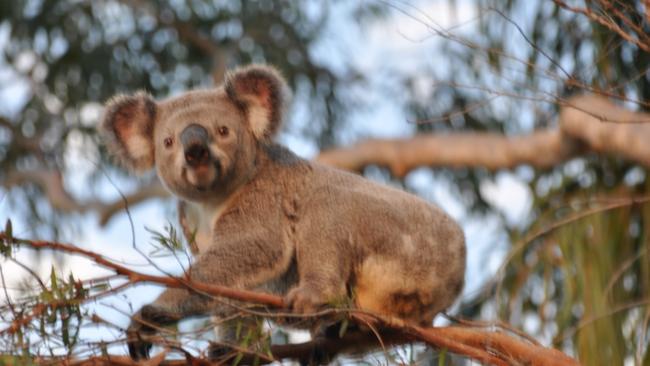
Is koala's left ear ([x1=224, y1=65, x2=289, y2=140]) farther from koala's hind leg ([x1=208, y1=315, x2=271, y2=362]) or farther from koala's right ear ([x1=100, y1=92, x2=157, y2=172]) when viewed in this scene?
koala's hind leg ([x1=208, y1=315, x2=271, y2=362])

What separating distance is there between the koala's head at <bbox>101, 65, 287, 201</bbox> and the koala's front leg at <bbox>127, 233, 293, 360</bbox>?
1.12 ft

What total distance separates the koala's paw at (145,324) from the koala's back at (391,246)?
2.41 feet

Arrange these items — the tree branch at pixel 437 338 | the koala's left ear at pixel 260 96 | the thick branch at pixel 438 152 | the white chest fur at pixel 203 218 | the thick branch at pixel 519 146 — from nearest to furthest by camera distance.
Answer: the tree branch at pixel 437 338 < the white chest fur at pixel 203 218 < the koala's left ear at pixel 260 96 < the thick branch at pixel 519 146 < the thick branch at pixel 438 152

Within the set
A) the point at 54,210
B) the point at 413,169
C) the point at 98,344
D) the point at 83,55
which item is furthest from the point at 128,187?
the point at 98,344

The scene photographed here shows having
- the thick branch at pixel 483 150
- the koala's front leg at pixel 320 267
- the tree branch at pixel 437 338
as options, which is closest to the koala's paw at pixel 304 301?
the koala's front leg at pixel 320 267

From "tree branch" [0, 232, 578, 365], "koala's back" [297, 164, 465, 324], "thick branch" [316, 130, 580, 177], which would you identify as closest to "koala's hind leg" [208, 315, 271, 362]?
"tree branch" [0, 232, 578, 365]

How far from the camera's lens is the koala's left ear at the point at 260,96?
4672 millimetres

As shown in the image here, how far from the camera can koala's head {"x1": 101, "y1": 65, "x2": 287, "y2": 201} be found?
14.1 feet

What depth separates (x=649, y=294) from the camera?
19.8 feet

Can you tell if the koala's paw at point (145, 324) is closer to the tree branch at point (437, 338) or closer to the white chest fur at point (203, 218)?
the tree branch at point (437, 338)

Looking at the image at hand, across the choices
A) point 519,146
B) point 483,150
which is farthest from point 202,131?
point 483,150

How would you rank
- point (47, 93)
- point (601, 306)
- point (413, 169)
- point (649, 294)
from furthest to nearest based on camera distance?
point (47, 93)
point (413, 169)
point (649, 294)
point (601, 306)

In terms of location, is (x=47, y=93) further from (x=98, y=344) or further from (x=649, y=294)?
(x=98, y=344)

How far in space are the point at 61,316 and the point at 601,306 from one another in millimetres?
3313
